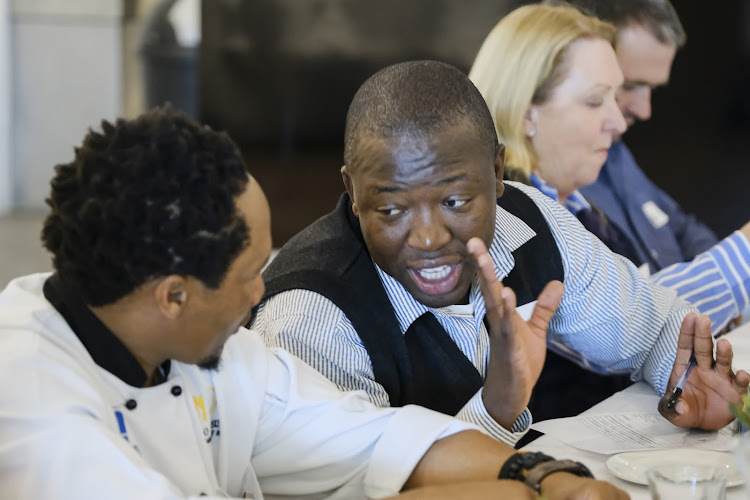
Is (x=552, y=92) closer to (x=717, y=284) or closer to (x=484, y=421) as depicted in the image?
(x=717, y=284)

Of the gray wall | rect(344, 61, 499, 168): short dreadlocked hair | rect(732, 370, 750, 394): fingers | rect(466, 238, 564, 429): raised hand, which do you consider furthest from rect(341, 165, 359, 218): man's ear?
the gray wall

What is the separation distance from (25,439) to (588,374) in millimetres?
1477

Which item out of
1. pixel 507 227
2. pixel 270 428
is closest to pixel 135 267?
pixel 270 428

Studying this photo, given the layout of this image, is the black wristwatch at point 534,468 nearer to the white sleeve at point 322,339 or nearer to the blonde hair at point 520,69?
the white sleeve at point 322,339

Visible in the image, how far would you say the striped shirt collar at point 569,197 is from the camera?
8.70 ft

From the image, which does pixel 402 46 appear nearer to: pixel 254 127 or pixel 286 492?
pixel 254 127

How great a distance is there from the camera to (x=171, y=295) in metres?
1.12

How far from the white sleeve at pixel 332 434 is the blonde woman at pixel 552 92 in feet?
4.49

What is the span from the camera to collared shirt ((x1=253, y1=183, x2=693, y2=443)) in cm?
155

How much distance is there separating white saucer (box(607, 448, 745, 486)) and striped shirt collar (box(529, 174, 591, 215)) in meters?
1.25

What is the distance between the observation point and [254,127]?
436 cm

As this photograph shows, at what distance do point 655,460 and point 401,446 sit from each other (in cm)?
38

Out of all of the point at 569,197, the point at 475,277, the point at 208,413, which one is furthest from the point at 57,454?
the point at 569,197

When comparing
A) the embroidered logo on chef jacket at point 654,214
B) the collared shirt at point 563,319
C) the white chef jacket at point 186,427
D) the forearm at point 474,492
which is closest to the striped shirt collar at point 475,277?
the collared shirt at point 563,319
